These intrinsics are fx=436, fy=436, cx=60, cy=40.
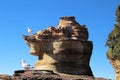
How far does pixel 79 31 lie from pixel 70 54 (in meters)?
4.83

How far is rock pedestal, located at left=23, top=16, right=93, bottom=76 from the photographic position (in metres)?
79.1

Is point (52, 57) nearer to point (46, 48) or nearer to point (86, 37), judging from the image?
point (46, 48)

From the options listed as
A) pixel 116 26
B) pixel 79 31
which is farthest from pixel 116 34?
pixel 79 31

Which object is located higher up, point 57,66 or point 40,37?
point 40,37

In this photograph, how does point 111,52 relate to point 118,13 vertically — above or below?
below

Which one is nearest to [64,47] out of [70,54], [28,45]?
[70,54]

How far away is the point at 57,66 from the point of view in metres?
78.8

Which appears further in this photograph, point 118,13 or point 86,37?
point 86,37

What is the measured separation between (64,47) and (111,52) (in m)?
10.5

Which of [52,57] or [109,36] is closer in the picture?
[109,36]

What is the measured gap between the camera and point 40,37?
80.3 metres

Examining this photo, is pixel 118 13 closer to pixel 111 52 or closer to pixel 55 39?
pixel 111 52

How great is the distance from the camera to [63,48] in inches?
3110

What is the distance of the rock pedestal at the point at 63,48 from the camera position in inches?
3113
